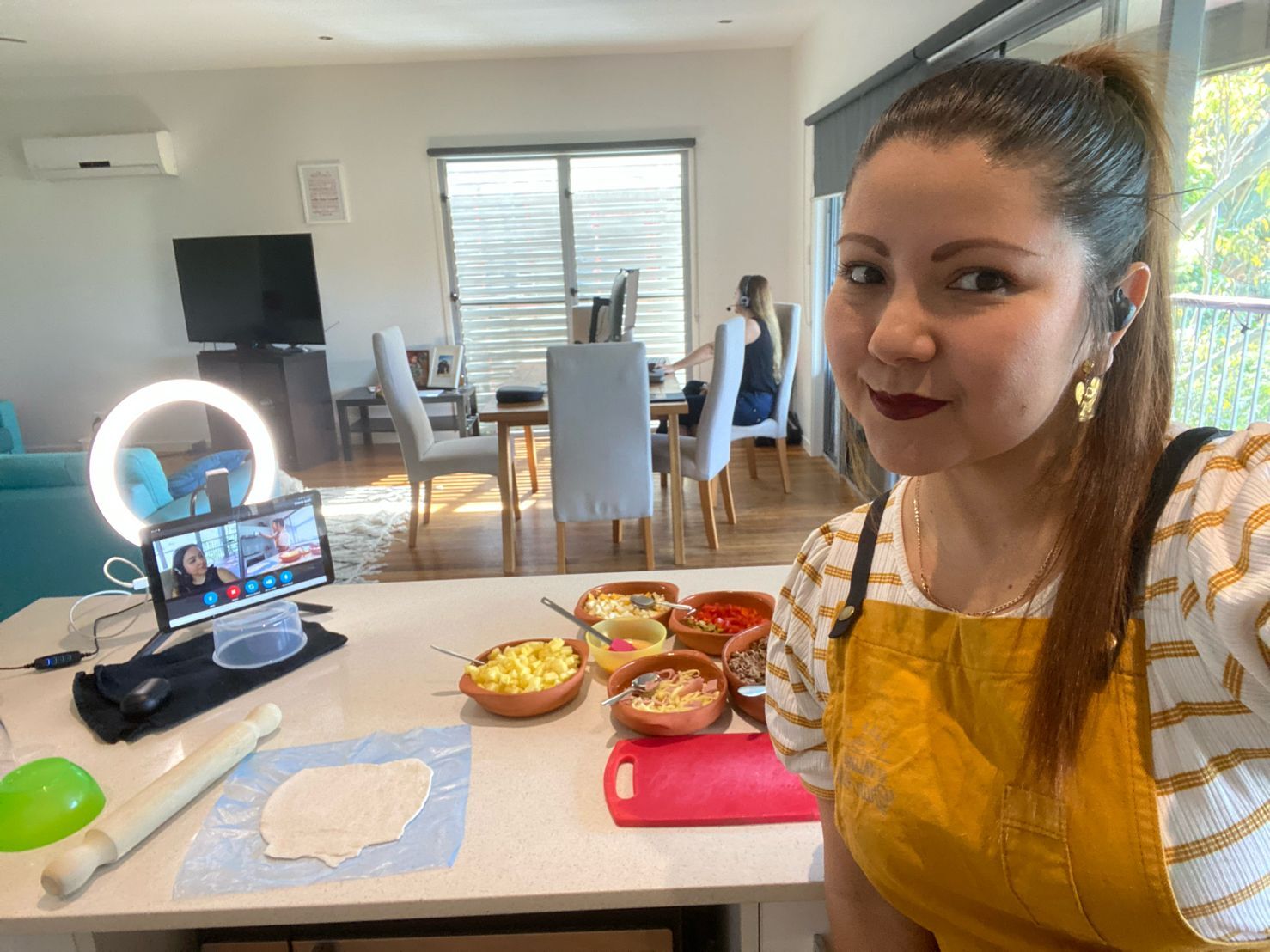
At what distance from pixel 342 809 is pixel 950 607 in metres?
0.74

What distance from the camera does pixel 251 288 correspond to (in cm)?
535

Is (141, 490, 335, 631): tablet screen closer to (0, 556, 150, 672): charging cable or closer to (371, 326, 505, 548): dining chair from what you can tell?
(0, 556, 150, 672): charging cable

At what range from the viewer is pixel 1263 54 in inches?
61.8

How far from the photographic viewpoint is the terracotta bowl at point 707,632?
4.17 feet

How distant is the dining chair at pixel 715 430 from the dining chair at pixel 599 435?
26cm

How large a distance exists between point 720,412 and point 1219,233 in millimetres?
1945

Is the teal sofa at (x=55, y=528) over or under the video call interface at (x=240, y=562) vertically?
under

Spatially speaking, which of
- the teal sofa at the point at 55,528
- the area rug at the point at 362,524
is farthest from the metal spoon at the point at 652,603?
the area rug at the point at 362,524

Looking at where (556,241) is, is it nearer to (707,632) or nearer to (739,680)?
(707,632)

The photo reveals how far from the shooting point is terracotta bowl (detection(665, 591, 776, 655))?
4.17 ft

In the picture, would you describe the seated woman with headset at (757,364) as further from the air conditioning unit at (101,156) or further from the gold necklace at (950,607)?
the air conditioning unit at (101,156)

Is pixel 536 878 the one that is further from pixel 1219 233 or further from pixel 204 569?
pixel 1219 233

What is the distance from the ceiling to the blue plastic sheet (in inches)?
155

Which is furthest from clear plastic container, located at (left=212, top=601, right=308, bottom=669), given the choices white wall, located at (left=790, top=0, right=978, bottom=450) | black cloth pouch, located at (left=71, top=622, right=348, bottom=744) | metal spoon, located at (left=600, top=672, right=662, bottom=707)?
white wall, located at (left=790, top=0, right=978, bottom=450)
